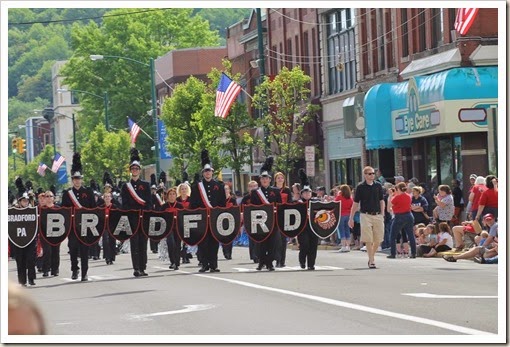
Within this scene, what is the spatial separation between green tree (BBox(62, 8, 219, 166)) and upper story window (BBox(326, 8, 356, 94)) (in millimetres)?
38296

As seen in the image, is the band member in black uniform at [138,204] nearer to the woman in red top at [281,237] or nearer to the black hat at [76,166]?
the black hat at [76,166]

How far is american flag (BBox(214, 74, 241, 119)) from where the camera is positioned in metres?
47.7

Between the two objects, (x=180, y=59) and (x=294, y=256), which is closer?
(x=294, y=256)

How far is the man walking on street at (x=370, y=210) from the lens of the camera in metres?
23.1

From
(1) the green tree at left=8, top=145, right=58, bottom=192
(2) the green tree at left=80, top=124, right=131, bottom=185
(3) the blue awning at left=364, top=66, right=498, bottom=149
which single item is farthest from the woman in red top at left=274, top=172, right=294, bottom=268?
(1) the green tree at left=8, top=145, right=58, bottom=192

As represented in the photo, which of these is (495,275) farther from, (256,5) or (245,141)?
(245,141)

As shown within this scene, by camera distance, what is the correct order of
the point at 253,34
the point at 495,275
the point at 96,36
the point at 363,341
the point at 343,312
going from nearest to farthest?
the point at 363,341 → the point at 343,312 → the point at 495,275 → the point at 253,34 → the point at 96,36

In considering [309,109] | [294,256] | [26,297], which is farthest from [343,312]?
[309,109]

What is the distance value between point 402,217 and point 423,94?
13.4 metres

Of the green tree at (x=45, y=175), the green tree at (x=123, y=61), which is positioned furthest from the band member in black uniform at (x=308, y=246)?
the green tree at (x=45, y=175)

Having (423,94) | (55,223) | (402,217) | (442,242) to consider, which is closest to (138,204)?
(55,223)

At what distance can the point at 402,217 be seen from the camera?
26859mm

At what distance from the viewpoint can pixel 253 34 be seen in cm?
6694

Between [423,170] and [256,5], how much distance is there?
3248 centimetres
